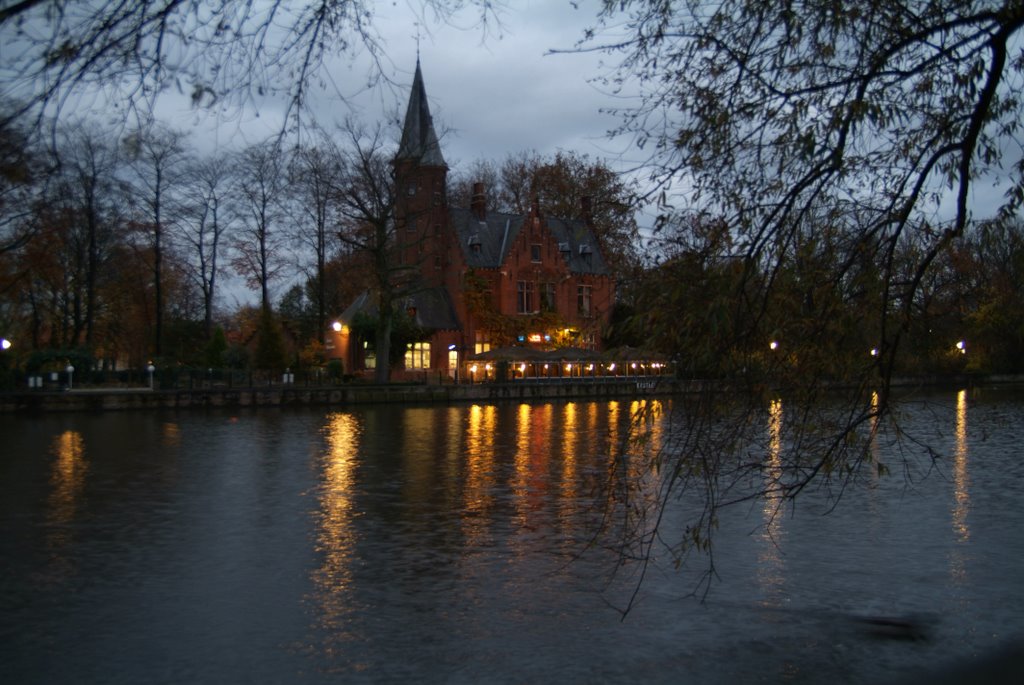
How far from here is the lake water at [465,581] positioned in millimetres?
8195

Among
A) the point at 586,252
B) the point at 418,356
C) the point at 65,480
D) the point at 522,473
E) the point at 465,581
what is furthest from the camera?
the point at 586,252

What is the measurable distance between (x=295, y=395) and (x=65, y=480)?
2492 centimetres

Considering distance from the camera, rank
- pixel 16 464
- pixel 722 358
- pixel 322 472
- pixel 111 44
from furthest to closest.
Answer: pixel 16 464
pixel 322 472
pixel 722 358
pixel 111 44

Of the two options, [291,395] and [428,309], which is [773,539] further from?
[428,309]

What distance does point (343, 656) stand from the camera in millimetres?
8250

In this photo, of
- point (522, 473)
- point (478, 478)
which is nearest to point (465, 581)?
point (478, 478)

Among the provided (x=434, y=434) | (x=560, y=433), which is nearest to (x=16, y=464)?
(x=434, y=434)

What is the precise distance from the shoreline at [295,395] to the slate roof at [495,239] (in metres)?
9.44

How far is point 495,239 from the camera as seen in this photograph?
61.2m

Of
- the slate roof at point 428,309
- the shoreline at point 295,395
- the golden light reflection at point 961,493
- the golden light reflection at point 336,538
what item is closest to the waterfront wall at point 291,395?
the shoreline at point 295,395

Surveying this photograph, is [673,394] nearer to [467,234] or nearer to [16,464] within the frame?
[16,464]

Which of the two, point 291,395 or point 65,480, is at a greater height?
point 291,395

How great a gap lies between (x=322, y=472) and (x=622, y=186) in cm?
1315

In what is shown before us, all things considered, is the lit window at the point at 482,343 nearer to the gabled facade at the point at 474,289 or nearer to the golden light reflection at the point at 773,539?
the gabled facade at the point at 474,289
